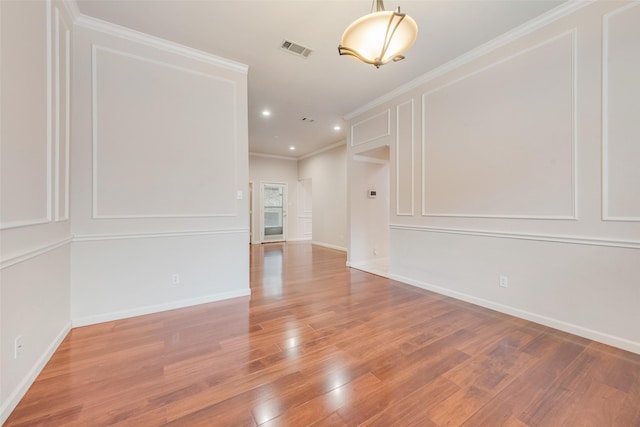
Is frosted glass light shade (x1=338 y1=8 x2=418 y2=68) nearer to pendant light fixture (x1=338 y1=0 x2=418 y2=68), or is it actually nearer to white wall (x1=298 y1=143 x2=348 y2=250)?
pendant light fixture (x1=338 y1=0 x2=418 y2=68)

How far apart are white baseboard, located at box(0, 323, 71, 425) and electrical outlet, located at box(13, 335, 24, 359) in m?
0.19

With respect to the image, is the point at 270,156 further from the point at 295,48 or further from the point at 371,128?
the point at 295,48

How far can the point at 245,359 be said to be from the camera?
6.36ft

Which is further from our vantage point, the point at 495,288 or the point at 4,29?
the point at 495,288

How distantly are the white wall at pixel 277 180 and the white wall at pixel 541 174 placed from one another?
5.51 metres

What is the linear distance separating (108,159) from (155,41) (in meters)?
1.41

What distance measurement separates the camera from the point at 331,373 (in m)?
1.77

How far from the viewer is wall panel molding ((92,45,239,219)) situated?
252 centimetres

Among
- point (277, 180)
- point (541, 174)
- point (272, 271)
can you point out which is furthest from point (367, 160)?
point (277, 180)

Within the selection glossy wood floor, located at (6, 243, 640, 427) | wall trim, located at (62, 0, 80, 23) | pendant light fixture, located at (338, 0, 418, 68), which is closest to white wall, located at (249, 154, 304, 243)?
glossy wood floor, located at (6, 243, 640, 427)

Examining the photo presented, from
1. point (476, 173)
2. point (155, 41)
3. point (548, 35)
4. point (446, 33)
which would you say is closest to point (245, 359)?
point (476, 173)

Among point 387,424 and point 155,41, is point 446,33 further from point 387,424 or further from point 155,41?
point 387,424

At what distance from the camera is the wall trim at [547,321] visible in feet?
6.84

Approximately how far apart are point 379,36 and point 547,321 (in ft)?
9.92
